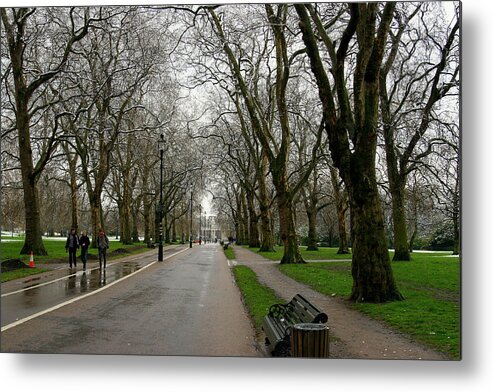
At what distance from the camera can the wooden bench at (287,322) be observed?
6.12 metres

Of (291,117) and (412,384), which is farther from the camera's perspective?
(291,117)

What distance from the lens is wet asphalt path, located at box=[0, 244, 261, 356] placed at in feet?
22.8

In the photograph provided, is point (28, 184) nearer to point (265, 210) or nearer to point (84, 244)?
point (84, 244)

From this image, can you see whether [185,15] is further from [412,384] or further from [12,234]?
[412,384]

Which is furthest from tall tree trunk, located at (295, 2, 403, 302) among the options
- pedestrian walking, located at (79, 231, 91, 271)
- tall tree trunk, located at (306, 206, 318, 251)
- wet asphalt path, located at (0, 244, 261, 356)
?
tall tree trunk, located at (306, 206, 318, 251)

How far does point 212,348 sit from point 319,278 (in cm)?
687

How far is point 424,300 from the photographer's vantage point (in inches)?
368

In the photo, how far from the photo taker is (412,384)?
21.0 ft

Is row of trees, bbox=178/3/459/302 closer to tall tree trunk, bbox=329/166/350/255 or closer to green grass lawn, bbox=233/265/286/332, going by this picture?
green grass lawn, bbox=233/265/286/332

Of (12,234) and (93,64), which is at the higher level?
(93,64)

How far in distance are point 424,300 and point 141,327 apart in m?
5.15

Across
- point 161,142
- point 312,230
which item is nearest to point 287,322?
point 161,142

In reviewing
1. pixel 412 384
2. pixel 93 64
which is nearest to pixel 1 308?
pixel 412 384

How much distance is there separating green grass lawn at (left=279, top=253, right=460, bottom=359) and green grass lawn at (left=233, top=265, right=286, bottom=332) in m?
1.26
